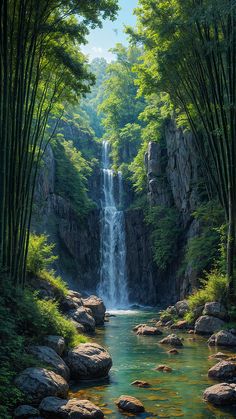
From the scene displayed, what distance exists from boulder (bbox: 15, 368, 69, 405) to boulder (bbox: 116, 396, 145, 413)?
1.10 m

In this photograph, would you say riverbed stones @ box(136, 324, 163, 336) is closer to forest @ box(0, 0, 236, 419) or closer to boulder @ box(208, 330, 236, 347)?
forest @ box(0, 0, 236, 419)

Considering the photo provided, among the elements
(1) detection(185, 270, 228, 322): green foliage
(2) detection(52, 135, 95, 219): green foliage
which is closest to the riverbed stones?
(1) detection(185, 270, 228, 322): green foliage

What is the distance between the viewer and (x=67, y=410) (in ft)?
22.9

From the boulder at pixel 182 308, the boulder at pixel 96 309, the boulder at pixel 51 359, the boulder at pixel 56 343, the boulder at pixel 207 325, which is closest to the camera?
the boulder at pixel 51 359

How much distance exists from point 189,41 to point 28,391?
13704 mm

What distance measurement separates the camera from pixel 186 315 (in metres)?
17.8

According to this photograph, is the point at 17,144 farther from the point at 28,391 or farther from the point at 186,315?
the point at 186,315

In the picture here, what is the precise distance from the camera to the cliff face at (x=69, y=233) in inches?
1232

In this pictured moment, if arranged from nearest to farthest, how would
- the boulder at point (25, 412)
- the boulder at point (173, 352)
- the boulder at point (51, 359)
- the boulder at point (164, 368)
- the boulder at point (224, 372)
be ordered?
the boulder at point (25, 412) < the boulder at point (51, 359) < the boulder at point (224, 372) < the boulder at point (164, 368) < the boulder at point (173, 352)

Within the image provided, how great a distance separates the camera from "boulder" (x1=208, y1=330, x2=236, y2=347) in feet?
43.7

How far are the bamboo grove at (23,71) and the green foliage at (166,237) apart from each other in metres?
14.6

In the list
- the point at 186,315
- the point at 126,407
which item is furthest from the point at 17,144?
the point at 186,315

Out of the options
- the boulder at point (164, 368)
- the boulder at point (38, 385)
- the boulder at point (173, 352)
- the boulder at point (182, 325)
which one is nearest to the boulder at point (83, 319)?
the boulder at point (182, 325)

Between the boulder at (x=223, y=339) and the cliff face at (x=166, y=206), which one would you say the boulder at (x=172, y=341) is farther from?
the cliff face at (x=166, y=206)
